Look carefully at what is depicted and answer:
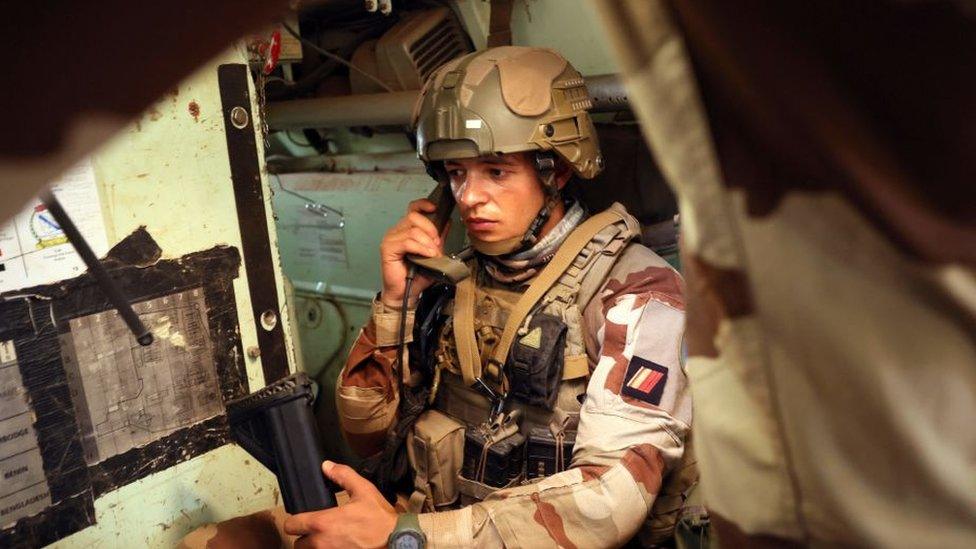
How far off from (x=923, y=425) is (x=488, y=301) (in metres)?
1.77

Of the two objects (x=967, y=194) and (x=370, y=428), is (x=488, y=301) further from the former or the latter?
(x=967, y=194)

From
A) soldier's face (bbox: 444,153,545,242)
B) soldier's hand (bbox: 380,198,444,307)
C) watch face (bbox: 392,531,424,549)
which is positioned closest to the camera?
watch face (bbox: 392,531,424,549)

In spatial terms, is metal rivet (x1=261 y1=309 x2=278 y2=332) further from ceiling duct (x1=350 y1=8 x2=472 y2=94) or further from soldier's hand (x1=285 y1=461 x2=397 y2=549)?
ceiling duct (x1=350 y1=8 x2=472 y2=94)

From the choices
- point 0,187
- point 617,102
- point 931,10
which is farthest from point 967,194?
point 617,102

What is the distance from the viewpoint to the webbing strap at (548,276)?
6.90 feet

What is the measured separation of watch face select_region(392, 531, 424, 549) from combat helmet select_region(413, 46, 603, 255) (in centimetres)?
89

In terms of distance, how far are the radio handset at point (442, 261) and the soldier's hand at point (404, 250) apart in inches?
1.2

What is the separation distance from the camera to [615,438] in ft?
6.01

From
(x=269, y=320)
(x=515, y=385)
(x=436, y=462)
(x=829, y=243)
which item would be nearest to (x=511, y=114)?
(x=515, y=385)

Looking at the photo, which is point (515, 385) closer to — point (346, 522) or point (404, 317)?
point (404, 317)

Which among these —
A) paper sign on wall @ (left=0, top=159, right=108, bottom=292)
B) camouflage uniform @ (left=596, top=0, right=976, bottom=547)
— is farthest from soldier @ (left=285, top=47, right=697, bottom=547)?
camouflage uniform @ (left=596, top=0, right=976, bottom=547)

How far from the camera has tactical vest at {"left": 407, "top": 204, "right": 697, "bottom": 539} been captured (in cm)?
202

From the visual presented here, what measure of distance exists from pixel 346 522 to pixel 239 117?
1057 millimetres

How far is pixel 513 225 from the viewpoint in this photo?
2227 mm
